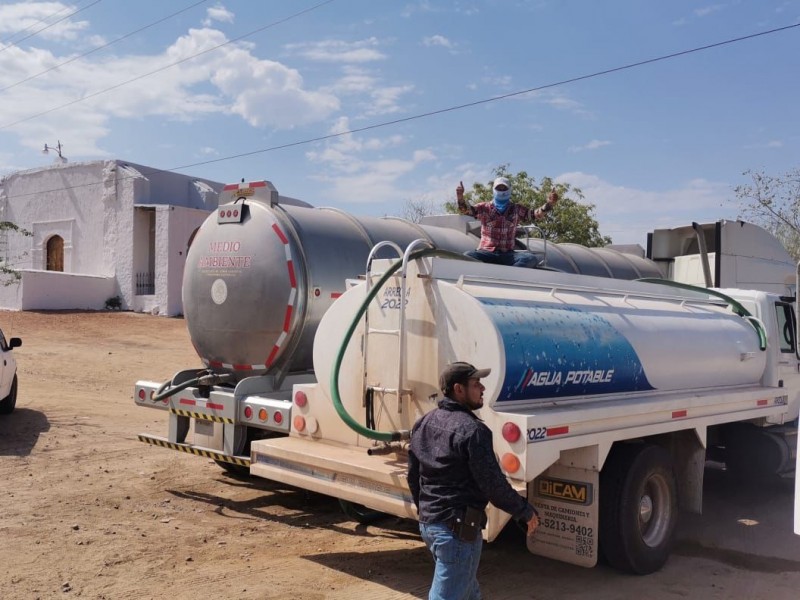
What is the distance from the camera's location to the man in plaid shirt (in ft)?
25.5

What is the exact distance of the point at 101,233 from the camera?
91.4 feet

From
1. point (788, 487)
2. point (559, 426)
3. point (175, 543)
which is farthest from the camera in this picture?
point (788, 487)

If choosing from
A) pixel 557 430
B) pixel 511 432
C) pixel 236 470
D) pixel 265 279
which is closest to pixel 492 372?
pixel 511 432

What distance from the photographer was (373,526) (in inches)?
276

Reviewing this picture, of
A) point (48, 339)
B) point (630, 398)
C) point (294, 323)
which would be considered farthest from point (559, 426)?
point (48, 339)

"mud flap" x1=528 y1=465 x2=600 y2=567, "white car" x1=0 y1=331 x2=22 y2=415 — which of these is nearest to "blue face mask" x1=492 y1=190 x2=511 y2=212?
"mud flap" x1=528 y1=465 x2=600 y2=567

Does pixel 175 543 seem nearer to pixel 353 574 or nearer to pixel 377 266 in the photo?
pixel 353 574

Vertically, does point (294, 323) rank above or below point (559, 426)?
above

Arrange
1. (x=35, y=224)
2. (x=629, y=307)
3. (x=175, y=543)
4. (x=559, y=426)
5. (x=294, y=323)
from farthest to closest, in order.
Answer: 1. (x=35, y=224)
2. (x=294, y=323)
3. (x=629, y=307)
4. (x=175, y=543)
5. (x=559, y=426)

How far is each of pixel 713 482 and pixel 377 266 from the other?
223 inches

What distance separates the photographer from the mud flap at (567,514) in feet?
17.5

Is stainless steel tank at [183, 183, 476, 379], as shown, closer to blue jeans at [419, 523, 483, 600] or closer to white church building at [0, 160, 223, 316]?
blue jeans at [419, 523, 483, 600]

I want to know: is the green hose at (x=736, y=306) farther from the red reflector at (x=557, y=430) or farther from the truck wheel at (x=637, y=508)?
the red reflector at (x=557, y=430)

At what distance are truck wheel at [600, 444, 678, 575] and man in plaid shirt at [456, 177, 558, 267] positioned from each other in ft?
8.01
